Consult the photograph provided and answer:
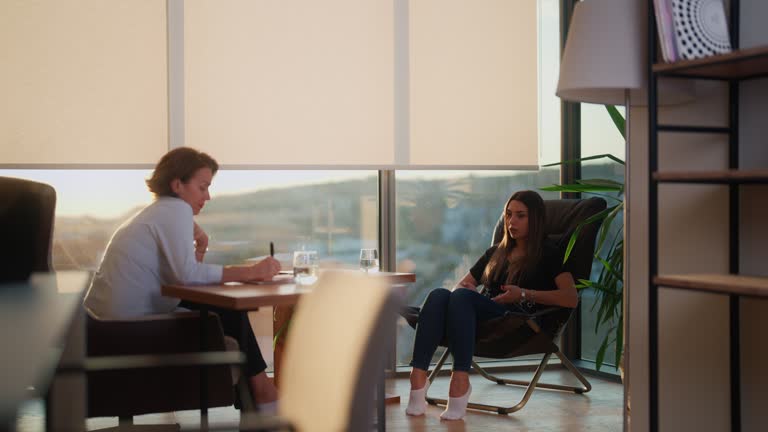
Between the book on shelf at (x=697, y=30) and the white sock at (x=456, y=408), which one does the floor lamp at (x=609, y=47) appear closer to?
the book on shelf at (x=697, y=30)

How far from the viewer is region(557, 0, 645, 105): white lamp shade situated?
10.9 ft

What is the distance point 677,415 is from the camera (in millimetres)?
3430

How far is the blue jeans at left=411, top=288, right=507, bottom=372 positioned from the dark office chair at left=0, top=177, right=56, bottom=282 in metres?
1.88

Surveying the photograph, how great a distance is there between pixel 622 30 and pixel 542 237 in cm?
201

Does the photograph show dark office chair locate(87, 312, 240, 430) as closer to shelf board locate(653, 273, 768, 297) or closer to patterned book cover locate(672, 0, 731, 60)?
shelf board locate(653, 273, 768, 297)

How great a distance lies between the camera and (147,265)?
152 inches

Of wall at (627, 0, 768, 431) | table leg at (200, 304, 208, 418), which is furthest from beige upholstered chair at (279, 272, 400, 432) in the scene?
wall at (627, 0, 768, 431)

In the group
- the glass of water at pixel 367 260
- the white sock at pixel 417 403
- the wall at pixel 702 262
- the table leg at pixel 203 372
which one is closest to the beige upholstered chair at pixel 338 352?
the table leg at pixel 203 372

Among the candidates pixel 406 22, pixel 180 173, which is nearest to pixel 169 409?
pixel 180 173

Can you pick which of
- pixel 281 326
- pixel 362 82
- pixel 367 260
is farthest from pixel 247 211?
pixel 367 260

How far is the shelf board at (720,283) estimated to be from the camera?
2.81 meters

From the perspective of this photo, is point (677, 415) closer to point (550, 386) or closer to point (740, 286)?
point (740, 286)

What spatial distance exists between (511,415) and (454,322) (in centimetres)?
57

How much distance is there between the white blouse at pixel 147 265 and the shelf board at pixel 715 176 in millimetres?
1801
